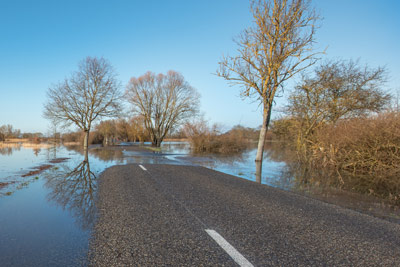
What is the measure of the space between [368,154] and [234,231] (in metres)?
10.0

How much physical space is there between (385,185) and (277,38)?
10.5m

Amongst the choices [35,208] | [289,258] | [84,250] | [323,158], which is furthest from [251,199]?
[323,158]

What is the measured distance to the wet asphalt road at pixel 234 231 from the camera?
304cm

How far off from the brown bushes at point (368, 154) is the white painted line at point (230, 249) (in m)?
6.90

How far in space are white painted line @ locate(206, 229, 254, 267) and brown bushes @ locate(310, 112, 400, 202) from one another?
6.90m

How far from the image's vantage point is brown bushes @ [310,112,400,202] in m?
9.48

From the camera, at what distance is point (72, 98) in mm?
30438

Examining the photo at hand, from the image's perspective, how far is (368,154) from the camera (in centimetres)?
1098

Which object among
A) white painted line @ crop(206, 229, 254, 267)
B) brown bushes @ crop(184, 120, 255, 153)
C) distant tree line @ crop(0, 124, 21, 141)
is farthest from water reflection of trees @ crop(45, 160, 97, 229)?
distant tree line @ crop(0, 124, 21, 141)

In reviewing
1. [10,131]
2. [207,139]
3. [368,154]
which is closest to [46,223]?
[368,154]

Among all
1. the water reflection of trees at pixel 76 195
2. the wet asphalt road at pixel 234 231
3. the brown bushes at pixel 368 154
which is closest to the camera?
the wet asphalt road at pixel 234 231

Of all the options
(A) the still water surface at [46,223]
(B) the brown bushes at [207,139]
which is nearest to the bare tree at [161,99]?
(B) the brown bushes at [207,139]

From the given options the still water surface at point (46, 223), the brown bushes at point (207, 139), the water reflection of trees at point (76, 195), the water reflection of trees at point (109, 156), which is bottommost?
the still water surface at point (46, 223)

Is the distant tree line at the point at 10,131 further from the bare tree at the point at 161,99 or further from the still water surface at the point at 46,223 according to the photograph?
the still water surface at the point at 46,223
